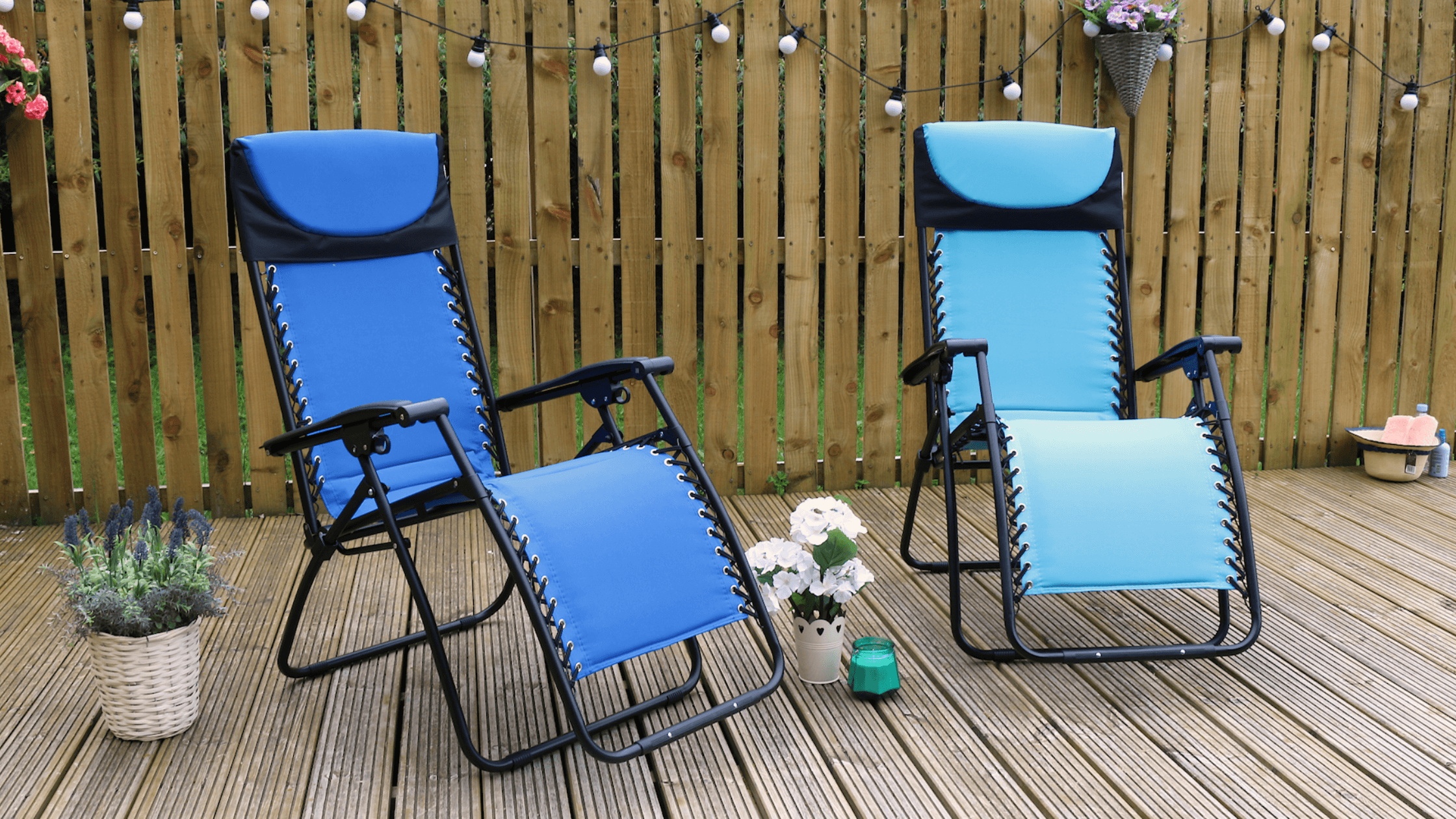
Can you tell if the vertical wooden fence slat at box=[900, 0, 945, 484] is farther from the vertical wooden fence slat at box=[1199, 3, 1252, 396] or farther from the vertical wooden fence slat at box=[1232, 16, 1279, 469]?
the vertical wooden fence slat at box=[1232, 16, 1279, 469]

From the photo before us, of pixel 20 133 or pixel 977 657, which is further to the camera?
pixel 20 133

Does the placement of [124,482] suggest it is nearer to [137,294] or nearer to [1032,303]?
[137,294]

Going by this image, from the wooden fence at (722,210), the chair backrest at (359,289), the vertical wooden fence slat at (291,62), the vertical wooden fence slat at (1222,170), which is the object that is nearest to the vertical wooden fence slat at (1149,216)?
the wooden fence at (722,210)

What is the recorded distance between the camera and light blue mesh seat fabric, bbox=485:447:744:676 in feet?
6.87

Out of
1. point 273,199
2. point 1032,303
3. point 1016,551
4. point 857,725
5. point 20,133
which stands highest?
point 20,133

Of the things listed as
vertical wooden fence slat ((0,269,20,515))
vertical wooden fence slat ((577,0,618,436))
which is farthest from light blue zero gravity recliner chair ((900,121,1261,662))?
vertical wooden fence slat ((0,269,20,515))

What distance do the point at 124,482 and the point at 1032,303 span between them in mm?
2865

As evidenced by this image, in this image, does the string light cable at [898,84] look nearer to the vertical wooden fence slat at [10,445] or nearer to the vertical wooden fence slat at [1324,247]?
the vertical wooden fence slat at [1324,247]

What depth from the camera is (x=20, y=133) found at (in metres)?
3.50

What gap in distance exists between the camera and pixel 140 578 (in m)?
2.29

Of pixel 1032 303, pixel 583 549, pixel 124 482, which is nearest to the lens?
pixel 583 549

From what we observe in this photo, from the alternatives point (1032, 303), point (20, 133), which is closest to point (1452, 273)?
point (1032, 303)

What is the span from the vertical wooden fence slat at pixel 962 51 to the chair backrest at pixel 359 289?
1841 mm

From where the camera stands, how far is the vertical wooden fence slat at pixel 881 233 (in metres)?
3.94
